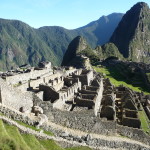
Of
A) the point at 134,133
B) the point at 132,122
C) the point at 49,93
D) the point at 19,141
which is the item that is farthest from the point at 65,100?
the point at 19,141

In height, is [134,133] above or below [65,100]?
below

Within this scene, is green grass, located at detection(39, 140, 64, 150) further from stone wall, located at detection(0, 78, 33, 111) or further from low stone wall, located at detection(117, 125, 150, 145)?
low stone wall, located at detection(117, 125, 150, 145)

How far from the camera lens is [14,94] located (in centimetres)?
2095

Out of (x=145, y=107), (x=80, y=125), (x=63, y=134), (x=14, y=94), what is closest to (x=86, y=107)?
(x=80, y=125)

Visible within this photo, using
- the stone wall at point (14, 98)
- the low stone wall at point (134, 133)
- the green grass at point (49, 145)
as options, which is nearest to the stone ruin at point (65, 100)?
the stone wall at point (14, 98)

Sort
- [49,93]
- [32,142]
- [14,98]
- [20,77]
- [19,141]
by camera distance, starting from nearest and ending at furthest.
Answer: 1. [19,141]
2. [32,142]
3. [14,98]
4. [49,93]
5. [20,77]

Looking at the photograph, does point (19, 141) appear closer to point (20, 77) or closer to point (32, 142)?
point (32, 142)

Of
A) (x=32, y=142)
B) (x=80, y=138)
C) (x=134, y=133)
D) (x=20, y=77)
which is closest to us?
(x=32, y=142)

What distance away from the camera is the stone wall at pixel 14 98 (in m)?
19.7

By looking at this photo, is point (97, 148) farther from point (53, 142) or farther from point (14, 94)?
point (14, 94)

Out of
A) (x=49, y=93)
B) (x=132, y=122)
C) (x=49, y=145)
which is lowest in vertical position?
(x=132, y=122)

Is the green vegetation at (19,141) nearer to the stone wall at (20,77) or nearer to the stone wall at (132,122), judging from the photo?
the stone wall at (132,122)

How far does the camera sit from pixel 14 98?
20.9 metres

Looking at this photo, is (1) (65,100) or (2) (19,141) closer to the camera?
(2) (19,141)
